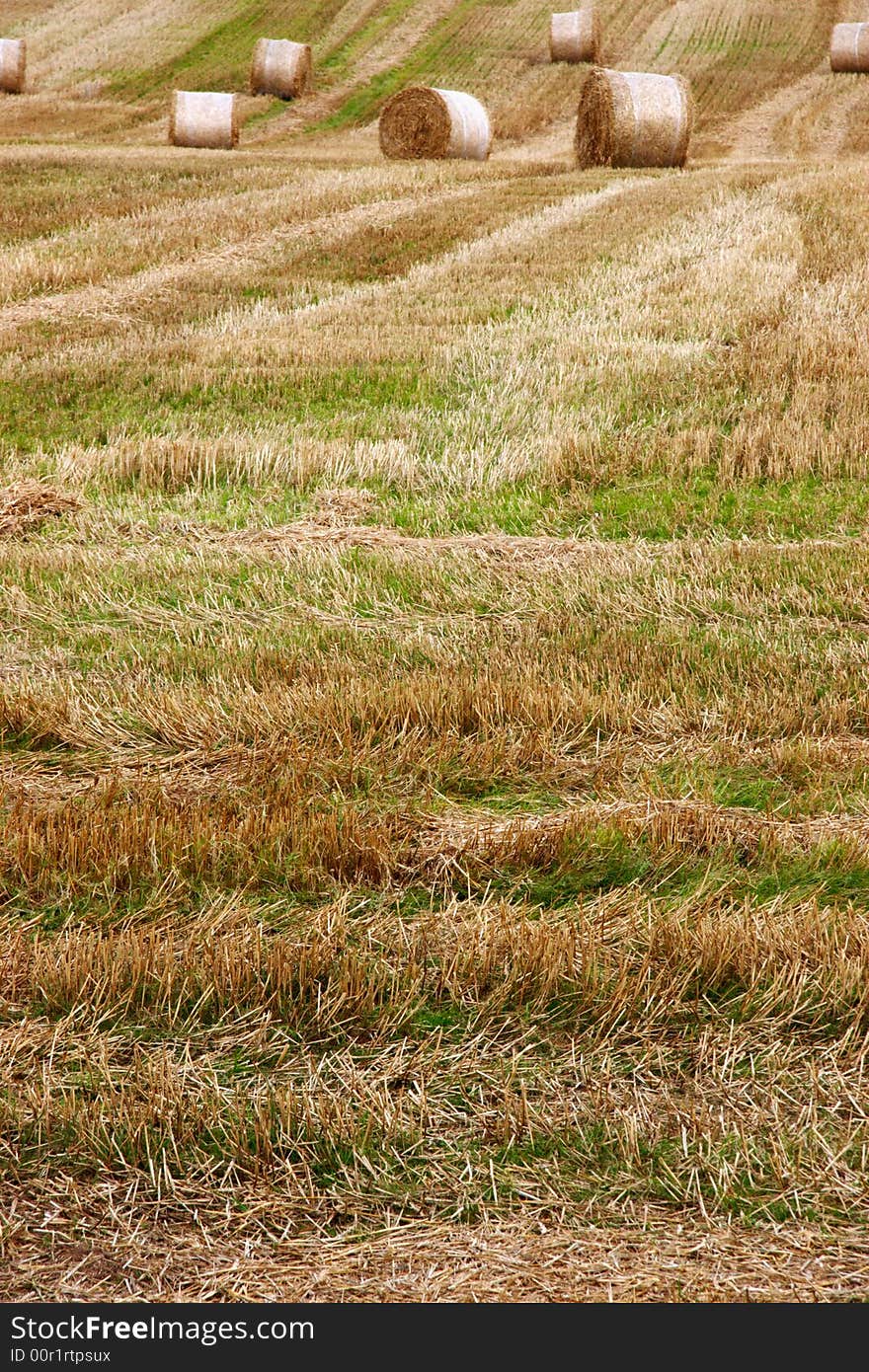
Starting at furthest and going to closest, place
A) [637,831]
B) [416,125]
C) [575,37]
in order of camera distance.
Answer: [575,37] < [416,125] < [637,831]

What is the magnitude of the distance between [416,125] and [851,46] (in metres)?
18.4

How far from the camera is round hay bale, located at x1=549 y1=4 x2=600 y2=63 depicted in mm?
40406

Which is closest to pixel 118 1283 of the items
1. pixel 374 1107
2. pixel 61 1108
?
pixel 61 1108

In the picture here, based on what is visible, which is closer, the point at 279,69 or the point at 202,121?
the point at 202,121

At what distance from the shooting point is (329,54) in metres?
42.5

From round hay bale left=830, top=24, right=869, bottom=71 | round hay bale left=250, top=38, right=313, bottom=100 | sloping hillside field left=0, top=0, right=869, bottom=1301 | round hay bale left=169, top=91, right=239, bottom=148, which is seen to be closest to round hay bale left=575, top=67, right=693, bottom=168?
round hay bale left=169, top=91, right=239, bottom=148

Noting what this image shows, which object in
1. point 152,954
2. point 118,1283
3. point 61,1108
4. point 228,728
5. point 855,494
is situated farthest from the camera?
point 855,494

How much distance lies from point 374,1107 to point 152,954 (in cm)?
79

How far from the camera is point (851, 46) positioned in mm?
38625

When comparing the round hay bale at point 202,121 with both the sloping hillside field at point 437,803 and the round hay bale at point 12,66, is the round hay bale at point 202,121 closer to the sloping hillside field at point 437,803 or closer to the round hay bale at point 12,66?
the round hay bale at point 12,66

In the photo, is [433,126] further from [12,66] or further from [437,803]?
[437,803]

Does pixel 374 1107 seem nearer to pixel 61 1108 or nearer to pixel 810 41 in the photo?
pixel 61 1108

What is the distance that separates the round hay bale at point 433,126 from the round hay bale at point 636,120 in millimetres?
2861

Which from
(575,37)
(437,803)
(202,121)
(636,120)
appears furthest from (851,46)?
(437,803)
